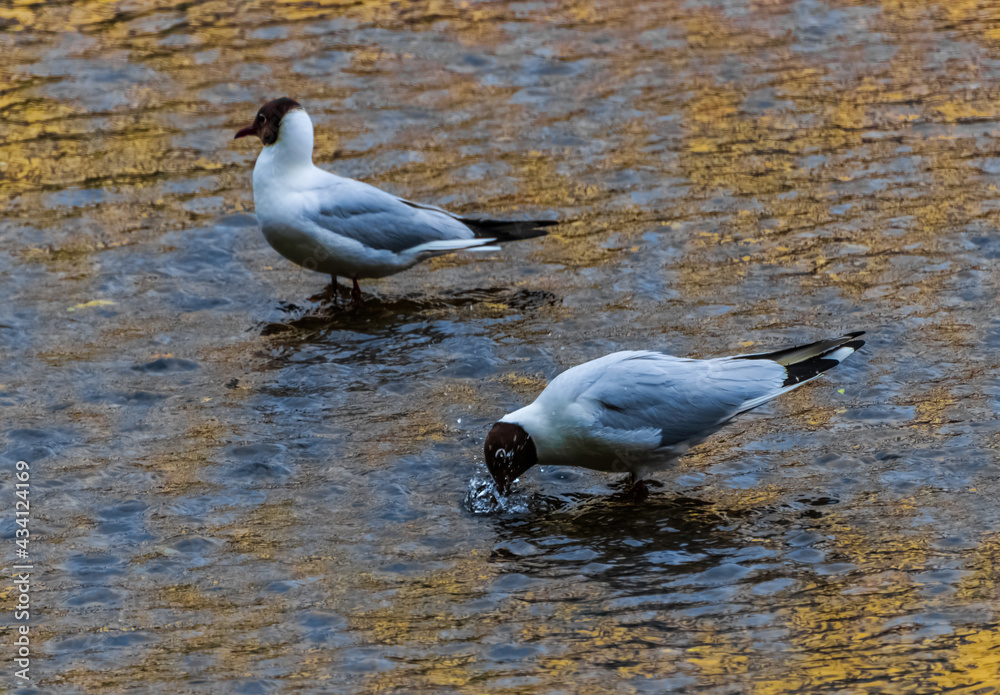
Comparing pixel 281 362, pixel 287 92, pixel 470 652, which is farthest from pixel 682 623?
pixel 287 92

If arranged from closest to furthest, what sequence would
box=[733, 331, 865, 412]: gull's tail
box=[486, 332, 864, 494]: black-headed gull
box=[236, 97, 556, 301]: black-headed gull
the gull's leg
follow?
box=[486, 332, 864, 494]: black-headed gull → box=[733, 331, 865, 412]: gull's tail → box=[236, 97, 556, 301]: black-headed gull → the gull's leg

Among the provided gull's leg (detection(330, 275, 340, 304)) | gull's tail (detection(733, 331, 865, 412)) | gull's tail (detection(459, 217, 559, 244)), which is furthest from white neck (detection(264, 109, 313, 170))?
gull's tail (detection(733, 331, 865, 412))

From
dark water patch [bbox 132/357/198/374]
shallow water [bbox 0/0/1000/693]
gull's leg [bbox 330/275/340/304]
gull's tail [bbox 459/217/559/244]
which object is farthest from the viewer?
gull's leg [bbox 330/275/340/304]

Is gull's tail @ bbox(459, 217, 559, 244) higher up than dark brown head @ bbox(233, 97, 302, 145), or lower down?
lower down

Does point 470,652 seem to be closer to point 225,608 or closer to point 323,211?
point 225,608

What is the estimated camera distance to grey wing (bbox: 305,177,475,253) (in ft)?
30.7

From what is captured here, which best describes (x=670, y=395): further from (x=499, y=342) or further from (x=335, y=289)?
(x=335, y=289)

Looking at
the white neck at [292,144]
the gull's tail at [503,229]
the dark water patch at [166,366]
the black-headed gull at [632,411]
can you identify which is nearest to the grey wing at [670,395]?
the black-headed gull at [632,411]

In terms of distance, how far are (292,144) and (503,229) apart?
1.70 meters

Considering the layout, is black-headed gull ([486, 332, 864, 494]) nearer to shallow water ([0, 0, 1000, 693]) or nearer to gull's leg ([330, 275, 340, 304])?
shallow water ([0, 0, 1000, 693])

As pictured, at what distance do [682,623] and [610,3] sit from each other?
1036 cm

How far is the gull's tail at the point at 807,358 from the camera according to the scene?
23.1 feet

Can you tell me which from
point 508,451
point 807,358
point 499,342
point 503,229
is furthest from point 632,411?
point 503,229

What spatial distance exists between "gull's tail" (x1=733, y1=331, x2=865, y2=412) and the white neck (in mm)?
3991
